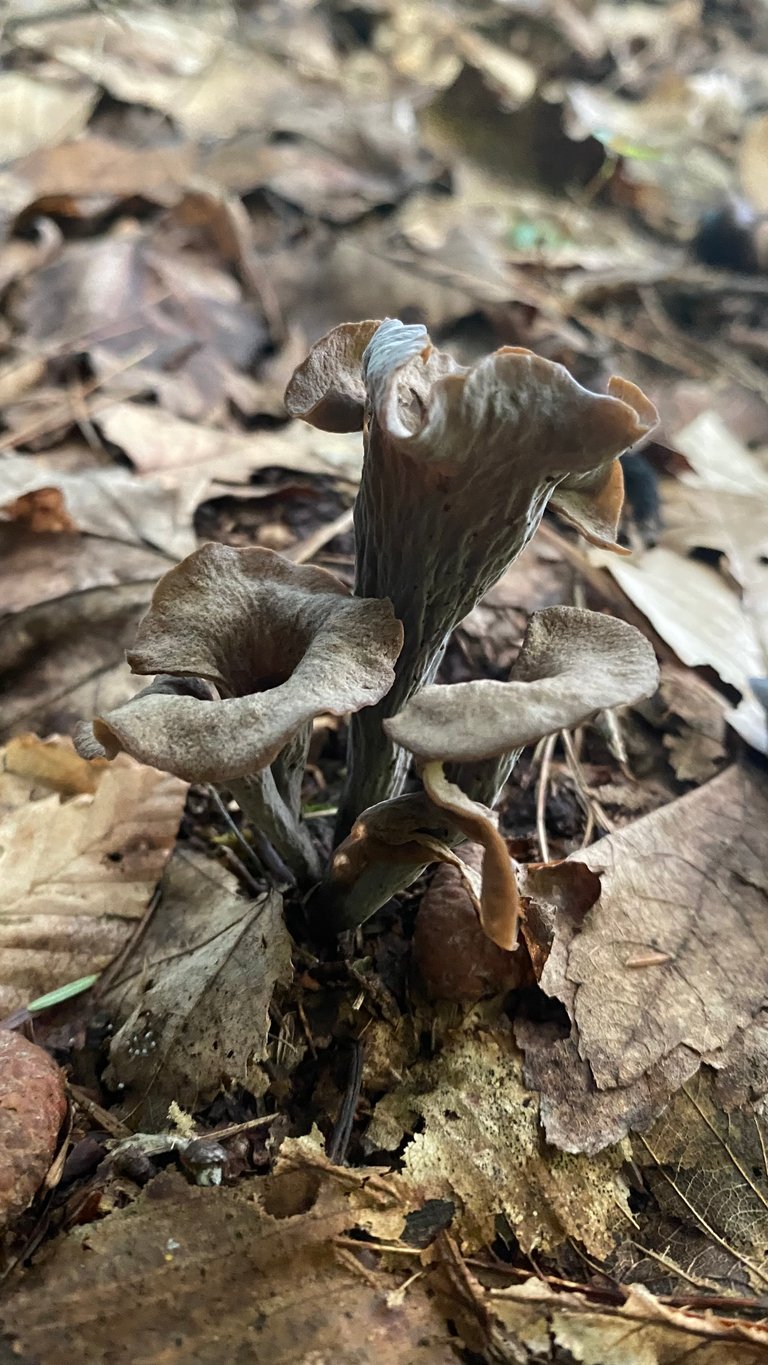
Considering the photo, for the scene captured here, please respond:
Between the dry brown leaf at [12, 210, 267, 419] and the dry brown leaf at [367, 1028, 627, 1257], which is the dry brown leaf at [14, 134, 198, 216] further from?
the dry brown leaf at [367, 1028, 627, 1257]

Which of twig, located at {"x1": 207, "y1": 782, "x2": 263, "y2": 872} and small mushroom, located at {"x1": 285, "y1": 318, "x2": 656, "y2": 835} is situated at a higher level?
small mushroom, located at {"x1": 285, "y1": 318, "x2": 656, "y2": 835}

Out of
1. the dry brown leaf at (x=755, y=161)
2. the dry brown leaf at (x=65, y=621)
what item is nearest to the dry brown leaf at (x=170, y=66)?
the dry brown leaf at (x=755, y=161)

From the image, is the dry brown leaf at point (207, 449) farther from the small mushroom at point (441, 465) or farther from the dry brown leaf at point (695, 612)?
the small mushroom at point (441, 465)

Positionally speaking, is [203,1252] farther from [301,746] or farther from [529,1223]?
[301,746]

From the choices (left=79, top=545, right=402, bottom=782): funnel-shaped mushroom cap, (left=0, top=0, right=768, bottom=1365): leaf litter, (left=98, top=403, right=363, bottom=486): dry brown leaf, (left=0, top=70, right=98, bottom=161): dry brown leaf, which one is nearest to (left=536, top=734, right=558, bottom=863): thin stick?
(left=0, top=0, right=768, bottom=1365): leaf litter

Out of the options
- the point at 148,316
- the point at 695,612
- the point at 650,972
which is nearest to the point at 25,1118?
the point at 650,972

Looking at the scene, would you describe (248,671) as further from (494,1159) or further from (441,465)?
(494,1159)
